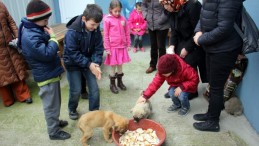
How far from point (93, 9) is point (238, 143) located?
7.11 ft

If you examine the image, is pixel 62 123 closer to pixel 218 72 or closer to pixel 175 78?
pixel 175 78

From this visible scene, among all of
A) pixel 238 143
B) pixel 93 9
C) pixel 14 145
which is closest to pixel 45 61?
pixel 93 9

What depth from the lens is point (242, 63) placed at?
136 inches

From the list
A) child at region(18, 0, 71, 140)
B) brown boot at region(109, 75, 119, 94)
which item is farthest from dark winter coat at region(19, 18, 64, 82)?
brown boot at region(109, 75, 119, 94)

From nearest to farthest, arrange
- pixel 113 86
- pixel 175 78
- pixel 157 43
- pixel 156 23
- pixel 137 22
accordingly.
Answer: pixel 175 78 < pixel 113 86 < pixel 156 23 < pixel 157 43 < pixel 137 22

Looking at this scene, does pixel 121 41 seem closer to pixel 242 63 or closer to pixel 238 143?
pixel 242 63

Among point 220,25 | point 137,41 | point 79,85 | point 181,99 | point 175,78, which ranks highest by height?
point 220,25

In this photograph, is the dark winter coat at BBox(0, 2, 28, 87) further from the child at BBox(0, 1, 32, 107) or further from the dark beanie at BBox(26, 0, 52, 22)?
the dark beanie at BBox(26, 0, 52, 22)

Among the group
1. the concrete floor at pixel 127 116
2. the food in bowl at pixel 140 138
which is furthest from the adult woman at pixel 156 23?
the food in bowl at pixel 140 138

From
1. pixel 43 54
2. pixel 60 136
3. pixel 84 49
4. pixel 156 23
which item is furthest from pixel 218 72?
pixel 156 23

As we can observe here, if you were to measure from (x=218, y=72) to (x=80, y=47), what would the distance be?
61.7 inches

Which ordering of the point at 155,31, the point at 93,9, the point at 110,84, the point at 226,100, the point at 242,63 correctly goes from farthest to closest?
the point at 155,31 < the point at 110,84 < the point at 226,100 < the point at 242,63 < the point at 93,9

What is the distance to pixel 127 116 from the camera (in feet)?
12.0

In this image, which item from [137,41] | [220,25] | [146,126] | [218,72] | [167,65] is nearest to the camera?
[220,25]
